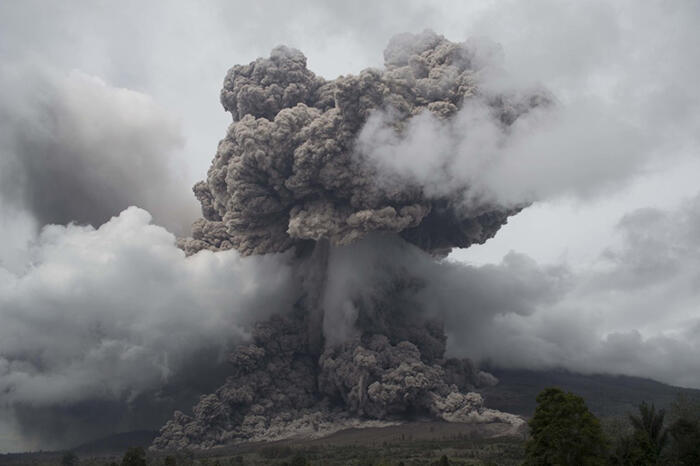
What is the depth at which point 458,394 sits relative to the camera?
2825 inches

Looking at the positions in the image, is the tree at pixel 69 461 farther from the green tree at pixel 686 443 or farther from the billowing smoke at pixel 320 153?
the green tree at pixel 686 443

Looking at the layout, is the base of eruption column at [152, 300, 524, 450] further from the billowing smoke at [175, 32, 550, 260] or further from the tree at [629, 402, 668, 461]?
the tree at [629, 402, 668, 461]

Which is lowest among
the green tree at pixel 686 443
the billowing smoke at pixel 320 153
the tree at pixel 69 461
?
the tree at pixel 69 461

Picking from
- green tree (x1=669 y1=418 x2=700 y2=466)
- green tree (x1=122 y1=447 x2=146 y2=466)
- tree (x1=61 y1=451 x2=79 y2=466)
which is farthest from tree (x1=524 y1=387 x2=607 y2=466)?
tree (x1=61 y1=451 x2=79 y2=466)

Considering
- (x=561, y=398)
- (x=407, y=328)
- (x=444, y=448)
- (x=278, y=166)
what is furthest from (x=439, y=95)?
(x=561, y=398)

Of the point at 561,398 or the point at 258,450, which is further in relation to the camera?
the point at 258,450

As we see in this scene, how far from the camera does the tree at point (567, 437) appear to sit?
27.7m

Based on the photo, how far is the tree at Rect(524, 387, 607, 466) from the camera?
27.7 m

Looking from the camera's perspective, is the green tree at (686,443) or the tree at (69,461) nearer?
the green tree at (686,443)

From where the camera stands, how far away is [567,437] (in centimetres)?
2784

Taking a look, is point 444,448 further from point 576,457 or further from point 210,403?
point 576,457

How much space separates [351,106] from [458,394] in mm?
34483

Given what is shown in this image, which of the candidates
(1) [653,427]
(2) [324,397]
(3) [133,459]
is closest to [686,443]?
(1) [653,427]

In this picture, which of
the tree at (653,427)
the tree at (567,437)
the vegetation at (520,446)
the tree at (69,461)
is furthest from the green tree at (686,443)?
the tree at (69,461)
